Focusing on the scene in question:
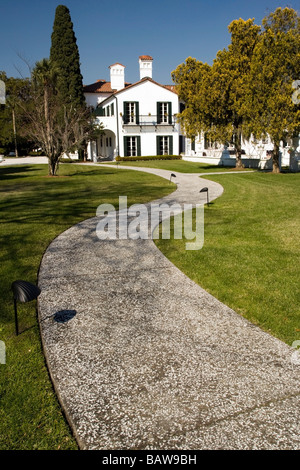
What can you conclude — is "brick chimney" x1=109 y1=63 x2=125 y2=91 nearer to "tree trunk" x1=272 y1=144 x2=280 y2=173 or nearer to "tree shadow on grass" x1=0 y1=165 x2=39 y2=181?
"tree shadow on grass" x1=0 y1=165 x2=39 y2=181

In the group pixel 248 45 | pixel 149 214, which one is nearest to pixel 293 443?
pixel 149 214

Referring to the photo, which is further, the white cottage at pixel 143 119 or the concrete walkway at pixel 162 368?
the white cottage at pixel 143 119

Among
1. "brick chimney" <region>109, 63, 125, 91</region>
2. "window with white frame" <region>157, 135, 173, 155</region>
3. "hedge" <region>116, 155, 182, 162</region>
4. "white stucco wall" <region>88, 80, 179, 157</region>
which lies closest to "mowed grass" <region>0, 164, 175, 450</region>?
"hedge" <region>116, 155, 182, 162</region>

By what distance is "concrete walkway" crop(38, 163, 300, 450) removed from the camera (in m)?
2.27

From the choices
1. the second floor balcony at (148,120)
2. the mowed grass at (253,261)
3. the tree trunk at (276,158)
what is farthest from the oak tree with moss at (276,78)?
the second floor balcony at (148,120)

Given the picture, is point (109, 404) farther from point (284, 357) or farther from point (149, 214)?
point (149, 214)

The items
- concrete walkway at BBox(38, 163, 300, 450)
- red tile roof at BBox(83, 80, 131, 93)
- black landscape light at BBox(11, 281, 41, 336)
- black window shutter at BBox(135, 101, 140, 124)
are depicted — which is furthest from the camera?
red tile roof at BBox(83, 80, 131, 93)

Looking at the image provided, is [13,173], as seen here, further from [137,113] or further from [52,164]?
[137,113]

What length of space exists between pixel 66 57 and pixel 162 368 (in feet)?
119

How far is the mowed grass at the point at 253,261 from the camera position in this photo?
3895 millimetres

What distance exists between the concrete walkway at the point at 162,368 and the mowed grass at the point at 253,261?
25 centimetres

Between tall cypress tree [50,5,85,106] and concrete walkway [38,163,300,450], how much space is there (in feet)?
106

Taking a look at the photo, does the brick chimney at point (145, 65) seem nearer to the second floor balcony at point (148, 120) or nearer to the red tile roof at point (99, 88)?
the second floor balcony at point (148, 120)

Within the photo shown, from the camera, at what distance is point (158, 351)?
124 inches
